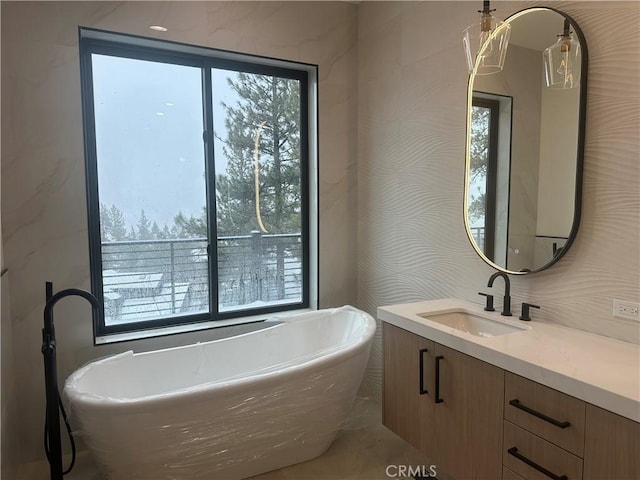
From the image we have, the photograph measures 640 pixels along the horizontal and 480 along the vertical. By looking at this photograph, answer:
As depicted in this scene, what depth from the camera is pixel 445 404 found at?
1.92 m

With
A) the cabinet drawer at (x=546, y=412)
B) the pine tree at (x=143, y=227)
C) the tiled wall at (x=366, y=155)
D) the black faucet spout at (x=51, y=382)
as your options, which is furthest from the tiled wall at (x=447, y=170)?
the black faucet spout at (x=51, y=382)

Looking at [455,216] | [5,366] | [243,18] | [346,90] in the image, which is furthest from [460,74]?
[5,366]

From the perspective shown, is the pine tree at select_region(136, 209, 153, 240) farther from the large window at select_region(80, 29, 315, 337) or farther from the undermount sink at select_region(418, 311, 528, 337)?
the undermount sink at select_region(418, 311, 528, 337)

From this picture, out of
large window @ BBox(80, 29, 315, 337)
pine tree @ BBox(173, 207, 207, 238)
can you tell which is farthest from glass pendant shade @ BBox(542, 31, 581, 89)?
pine tree @ BBox(173, 207, 207, 238)

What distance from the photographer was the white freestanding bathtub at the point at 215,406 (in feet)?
6.14

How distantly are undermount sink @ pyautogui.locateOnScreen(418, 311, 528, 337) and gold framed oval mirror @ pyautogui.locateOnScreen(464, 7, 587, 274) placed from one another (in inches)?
11.1

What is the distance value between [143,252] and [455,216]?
197 cm

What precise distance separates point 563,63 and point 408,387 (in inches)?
65.5

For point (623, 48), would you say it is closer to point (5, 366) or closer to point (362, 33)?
point (362, 33)

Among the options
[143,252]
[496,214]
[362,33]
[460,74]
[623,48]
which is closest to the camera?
[623,48]

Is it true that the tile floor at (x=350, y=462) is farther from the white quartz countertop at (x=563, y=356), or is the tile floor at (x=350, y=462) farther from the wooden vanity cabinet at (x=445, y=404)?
the white quartz countertop at (x=563, y=356)

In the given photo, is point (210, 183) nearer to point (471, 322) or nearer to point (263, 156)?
point (263, 156)

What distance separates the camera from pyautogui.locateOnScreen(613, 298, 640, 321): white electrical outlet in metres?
1.67

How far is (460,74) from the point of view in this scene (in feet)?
7.92
